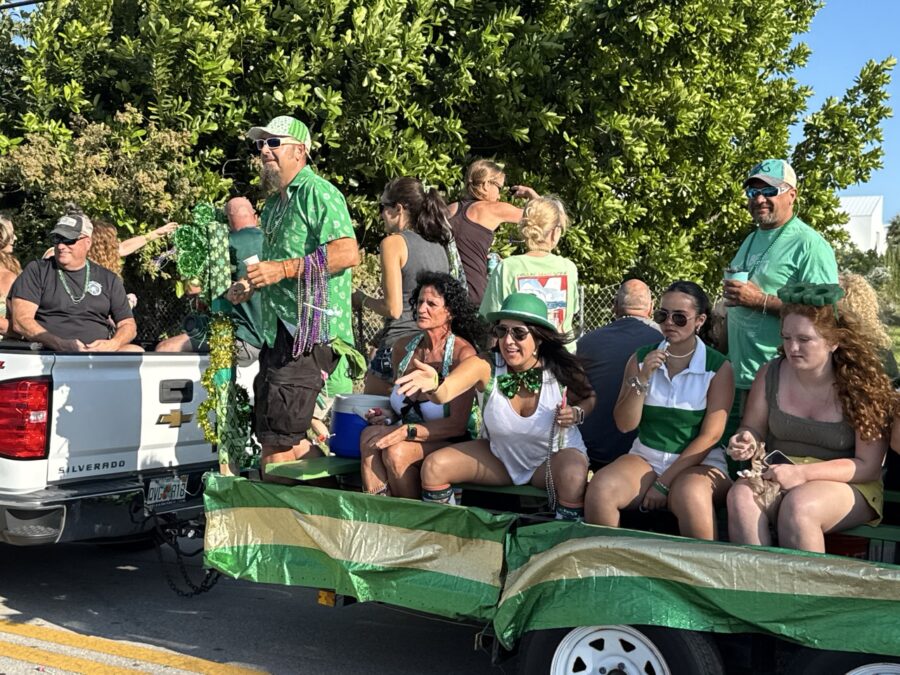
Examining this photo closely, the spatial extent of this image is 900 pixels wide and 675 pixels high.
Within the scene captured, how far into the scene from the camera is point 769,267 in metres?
5.20

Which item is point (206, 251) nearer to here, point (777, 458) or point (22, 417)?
point (22, 417)

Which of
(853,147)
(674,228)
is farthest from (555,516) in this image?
(853,147)

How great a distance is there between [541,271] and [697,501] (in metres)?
2.06

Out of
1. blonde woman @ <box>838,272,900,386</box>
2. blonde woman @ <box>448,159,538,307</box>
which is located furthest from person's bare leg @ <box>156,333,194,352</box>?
blonde woman @ <box>838,272,900,386</box>

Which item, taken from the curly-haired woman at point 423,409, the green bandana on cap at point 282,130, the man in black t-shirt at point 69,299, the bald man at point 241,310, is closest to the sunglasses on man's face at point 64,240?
the man in black t-shirt at point 69,299

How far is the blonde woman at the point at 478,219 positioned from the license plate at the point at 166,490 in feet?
7.05

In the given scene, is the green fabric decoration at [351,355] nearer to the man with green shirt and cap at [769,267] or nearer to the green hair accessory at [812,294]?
the man with green shirt and cap at [769,267]

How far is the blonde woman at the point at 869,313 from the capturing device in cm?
464

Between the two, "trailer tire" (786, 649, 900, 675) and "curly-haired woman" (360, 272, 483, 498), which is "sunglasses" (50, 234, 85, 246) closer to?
"curly-haired woman" (360, 272, 483, 498)

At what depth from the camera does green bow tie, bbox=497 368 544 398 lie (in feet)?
15.7

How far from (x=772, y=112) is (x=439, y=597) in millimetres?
13611

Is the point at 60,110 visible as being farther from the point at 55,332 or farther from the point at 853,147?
the point at 853,147

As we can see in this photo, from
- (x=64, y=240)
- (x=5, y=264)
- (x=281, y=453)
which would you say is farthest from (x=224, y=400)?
(x=5, y=264)

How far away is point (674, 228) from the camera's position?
46.2ft
